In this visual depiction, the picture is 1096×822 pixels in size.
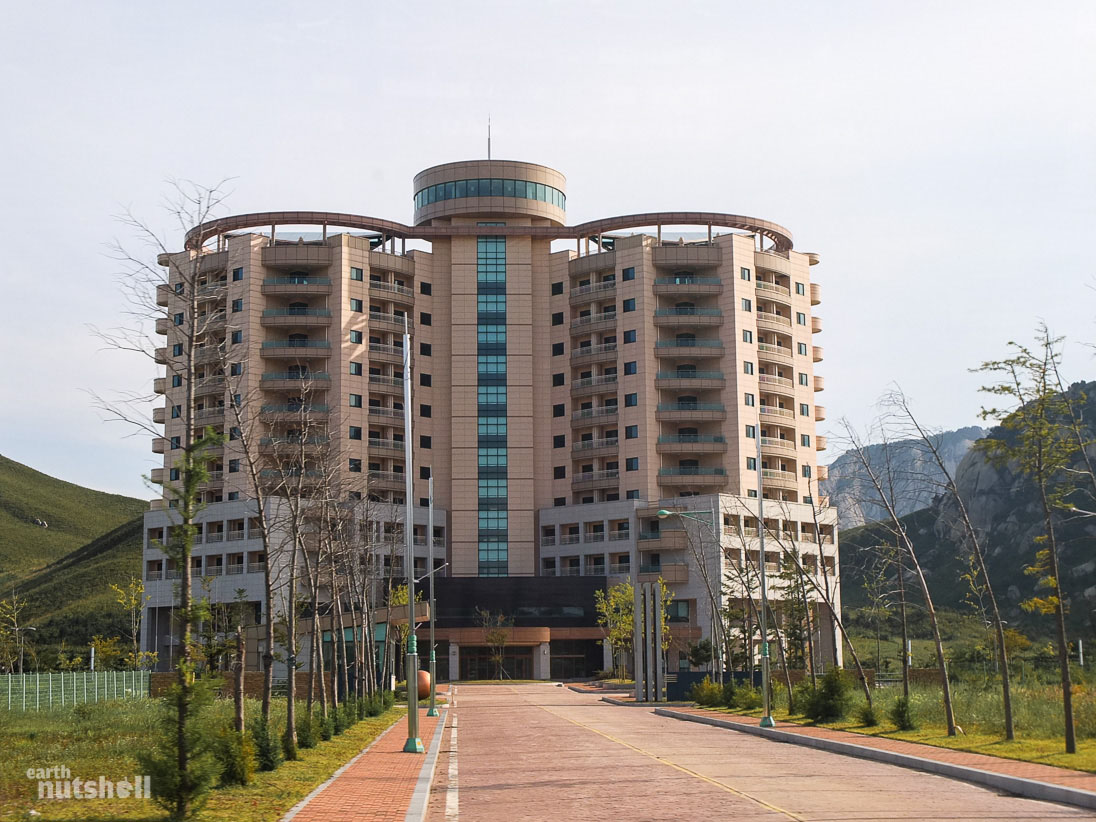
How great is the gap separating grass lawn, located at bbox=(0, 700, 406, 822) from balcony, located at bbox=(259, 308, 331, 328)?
227 ft

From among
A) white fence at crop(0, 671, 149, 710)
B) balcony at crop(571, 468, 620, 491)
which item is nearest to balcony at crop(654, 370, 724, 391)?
balcony at crop(571, 468, 620, 491)

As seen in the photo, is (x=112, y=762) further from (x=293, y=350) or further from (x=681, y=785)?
(x=293, y=350)

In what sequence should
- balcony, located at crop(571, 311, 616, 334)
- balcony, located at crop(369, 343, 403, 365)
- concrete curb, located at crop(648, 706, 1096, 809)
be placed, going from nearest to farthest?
concrete curb, located at crop(648, 706, 1096, 809) < balcony, located at crop(369, 343, 403, 365) < balcony, located at crop(571, 311, 616, 334)

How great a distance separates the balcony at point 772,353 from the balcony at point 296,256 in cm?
4195

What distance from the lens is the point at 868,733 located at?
31.2 meters

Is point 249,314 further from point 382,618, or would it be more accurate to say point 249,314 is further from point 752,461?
point 752,461

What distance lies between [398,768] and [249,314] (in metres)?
91.1

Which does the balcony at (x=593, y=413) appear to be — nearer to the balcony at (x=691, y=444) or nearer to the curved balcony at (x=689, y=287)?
the balcony at (x=691, y=444)

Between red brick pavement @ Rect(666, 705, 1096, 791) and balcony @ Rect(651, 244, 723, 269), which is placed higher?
balcony @ Rect(651, 244, 723, 269)

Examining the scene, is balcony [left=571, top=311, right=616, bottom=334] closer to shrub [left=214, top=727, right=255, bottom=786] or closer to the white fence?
the white fence

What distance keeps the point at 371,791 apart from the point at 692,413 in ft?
306

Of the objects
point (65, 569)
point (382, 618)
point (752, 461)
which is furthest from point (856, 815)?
point (65, 569)

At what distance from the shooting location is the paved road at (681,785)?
53.7ft

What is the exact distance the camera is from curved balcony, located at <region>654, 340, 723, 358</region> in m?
112
